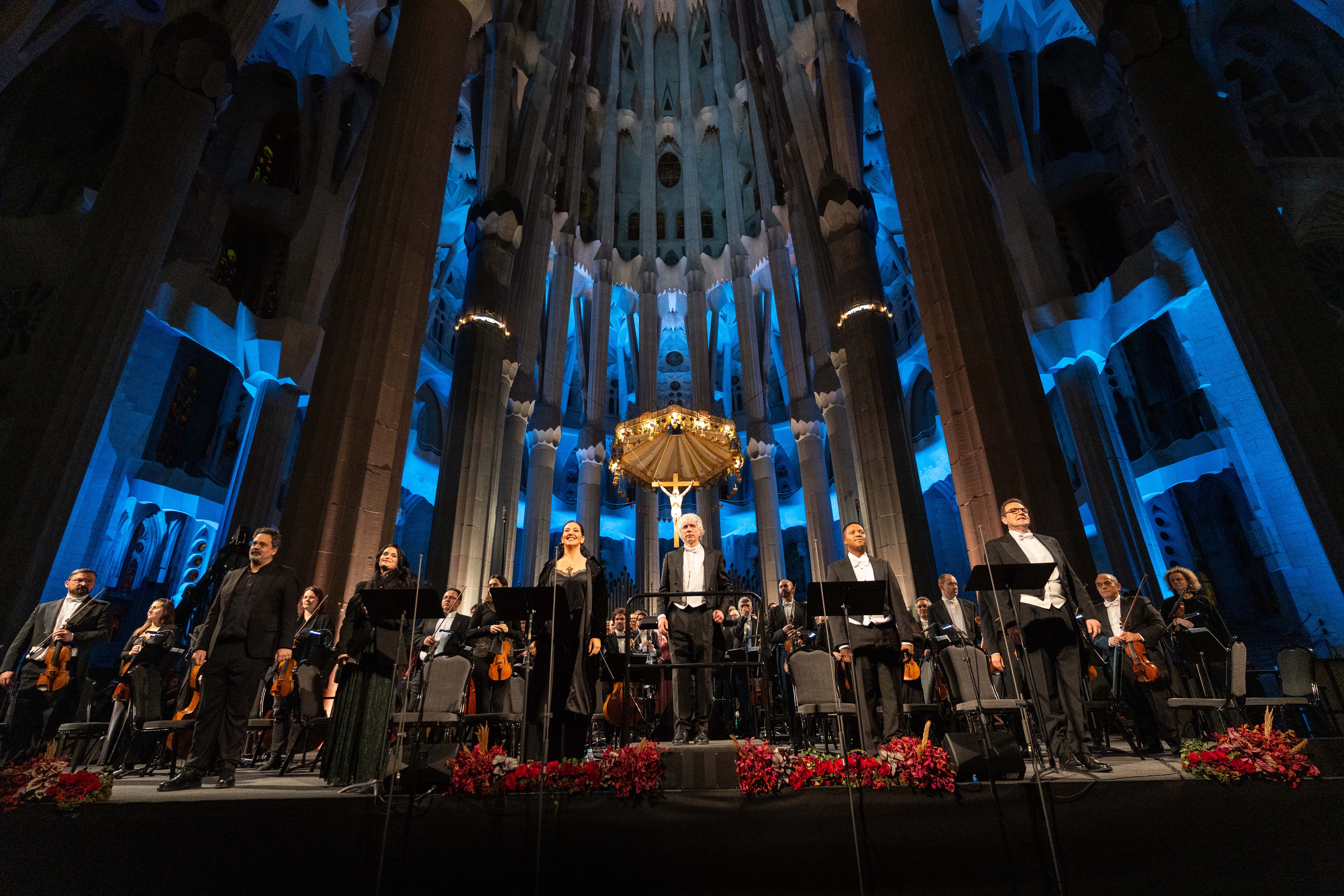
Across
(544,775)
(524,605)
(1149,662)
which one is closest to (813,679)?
(524,605)

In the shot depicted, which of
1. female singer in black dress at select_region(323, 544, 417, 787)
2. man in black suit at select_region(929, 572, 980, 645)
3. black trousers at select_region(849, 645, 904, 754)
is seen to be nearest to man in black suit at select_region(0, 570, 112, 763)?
female singer in black dress at select_region(323, 544, 417, 787)

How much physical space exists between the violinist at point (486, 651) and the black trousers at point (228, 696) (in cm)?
168

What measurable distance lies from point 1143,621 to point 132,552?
1978cm

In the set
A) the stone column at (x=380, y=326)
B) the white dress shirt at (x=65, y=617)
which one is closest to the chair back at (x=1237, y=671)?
the stone column at (x=380, y=326)

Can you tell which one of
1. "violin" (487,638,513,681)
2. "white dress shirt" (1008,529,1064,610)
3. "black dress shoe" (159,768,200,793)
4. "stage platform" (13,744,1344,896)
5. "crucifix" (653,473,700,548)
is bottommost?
"stage platform" (13,744,1344,896)

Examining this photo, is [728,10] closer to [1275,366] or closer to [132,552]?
[1275,366]

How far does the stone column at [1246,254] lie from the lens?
7836 millimetres

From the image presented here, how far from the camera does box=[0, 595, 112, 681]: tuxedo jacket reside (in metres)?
5.56

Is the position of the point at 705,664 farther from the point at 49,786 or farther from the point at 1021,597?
the point at 49,786

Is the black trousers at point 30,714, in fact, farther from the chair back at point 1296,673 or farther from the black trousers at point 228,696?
the chair back at point 1296,673

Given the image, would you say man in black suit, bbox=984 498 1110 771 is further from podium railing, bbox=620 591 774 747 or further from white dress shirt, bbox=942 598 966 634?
white dress shirt, bbox=942 598 966 634

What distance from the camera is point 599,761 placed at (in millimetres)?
3781

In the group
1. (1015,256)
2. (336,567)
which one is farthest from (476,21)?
(1015,256)

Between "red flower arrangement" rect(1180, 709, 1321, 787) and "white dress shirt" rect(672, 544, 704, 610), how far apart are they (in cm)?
323
